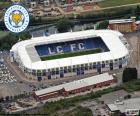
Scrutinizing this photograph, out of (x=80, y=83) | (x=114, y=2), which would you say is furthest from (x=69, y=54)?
(x=114, y=2)

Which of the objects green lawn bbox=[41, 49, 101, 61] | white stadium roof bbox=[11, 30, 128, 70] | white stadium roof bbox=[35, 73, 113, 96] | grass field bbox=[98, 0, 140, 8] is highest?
grass field bbox=[98, 0, 140, 8]

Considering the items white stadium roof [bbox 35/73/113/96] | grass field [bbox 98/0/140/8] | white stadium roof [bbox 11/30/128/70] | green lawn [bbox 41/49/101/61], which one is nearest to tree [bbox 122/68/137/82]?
white stadium roof [bbox 35/73/113/96]

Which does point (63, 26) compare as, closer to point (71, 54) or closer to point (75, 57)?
point (71, 54)

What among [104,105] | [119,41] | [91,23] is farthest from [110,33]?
[104,105]

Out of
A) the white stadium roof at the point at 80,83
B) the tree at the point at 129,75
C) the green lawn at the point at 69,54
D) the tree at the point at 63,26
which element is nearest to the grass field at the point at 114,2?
the tree at the point at 63,26

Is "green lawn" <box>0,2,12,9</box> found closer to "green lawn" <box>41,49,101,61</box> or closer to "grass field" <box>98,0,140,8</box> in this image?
"grass field" <box>98,0,140,8</box>

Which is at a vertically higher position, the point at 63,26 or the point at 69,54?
the point at 63,26

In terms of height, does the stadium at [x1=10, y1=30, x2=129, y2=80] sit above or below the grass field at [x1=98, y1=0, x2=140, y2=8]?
below
